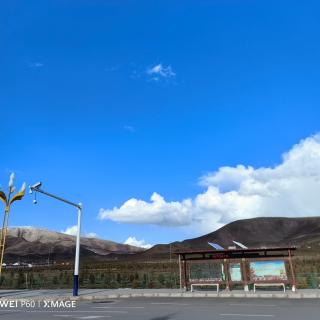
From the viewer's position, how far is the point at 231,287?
2702 centimetres

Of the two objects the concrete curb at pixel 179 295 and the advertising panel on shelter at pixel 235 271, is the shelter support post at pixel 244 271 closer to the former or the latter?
the advertising panel on shelter at pixel 235 271

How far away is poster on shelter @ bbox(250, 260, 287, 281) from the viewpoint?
969 inches

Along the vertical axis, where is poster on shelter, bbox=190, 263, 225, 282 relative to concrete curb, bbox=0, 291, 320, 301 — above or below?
above

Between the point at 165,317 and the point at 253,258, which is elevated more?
the point at 253,258

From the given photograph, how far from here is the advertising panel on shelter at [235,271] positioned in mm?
25812

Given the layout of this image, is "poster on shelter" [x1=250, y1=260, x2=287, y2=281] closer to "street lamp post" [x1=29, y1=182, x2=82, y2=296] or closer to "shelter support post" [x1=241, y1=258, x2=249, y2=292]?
"shelter support post" [x1=241, y1=258, x2=249, y2=292]

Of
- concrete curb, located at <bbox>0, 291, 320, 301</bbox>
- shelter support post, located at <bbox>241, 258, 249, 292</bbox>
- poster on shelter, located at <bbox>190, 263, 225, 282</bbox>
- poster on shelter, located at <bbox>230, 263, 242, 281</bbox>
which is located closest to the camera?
concrete curb, located at <bbox>0, 291, 320, 301</bbox>

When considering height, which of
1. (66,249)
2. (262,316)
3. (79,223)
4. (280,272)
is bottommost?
(262,316)

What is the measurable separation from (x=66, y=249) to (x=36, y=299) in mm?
181083

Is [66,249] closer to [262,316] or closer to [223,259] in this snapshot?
[223,259]

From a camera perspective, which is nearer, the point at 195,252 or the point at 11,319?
the point at 11,319

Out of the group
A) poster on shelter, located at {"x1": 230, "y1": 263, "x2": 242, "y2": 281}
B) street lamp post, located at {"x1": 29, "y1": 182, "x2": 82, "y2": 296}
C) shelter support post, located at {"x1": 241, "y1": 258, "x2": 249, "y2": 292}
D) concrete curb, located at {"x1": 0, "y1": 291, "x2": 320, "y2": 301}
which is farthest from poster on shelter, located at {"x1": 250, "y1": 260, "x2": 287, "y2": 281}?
street lamp post, located at {"x1": 29, "y1": 182, "x2": 82, "y2": 296}

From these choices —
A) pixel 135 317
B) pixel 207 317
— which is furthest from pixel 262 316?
pixel 135 317

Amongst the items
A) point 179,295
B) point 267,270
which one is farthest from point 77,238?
point 267,270
